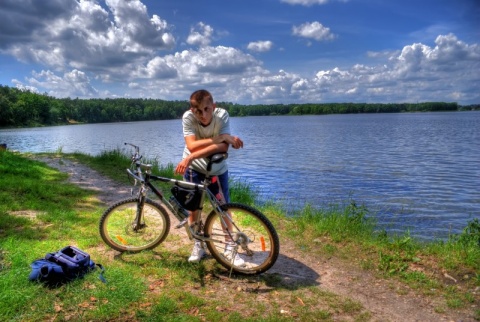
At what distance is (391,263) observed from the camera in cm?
519

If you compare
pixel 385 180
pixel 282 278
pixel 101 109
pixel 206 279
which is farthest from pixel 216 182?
pixel 101 109

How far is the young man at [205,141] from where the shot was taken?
4484 mm

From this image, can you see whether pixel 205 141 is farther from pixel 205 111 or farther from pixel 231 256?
pixel 231 256

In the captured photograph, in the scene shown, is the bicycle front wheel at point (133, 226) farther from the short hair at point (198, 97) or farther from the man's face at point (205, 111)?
the short hair at point (198, 97)

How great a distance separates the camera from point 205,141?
448cm

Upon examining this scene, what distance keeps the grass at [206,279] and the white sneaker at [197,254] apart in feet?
0.32

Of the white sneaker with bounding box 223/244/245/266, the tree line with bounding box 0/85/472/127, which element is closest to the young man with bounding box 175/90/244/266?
the white sneaker with bounding box 223/244/245/266

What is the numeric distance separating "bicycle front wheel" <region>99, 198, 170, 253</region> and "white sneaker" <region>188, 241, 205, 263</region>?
0.54 meters

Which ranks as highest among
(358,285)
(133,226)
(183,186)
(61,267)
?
(183,186)

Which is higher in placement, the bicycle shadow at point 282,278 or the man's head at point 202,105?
the man's head at point 202,105

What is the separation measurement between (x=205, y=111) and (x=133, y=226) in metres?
2.15

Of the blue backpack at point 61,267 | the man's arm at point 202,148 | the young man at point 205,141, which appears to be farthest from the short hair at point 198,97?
the blue backpack at point 61,267

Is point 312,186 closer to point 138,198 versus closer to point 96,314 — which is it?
point 138,198

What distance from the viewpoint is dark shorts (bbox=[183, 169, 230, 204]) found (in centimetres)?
493
